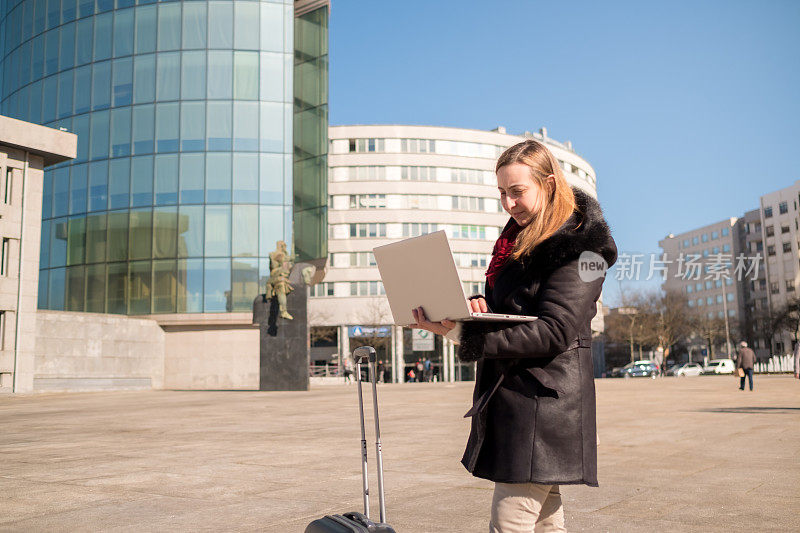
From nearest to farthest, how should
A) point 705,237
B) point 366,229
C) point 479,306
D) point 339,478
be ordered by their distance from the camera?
1. point 479,306
2. point 339,478
3. point 366,229
4. point 705,237

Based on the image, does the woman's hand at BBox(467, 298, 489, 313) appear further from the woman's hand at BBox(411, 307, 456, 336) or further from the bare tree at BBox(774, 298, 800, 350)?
A: the bare tree at BBox(774, 298, 800, 350)

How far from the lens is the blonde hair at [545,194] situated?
2580mm

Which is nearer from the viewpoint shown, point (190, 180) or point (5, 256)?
point (5, 256)

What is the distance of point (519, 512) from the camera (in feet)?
8.11

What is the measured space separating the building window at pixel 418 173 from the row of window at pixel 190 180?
1126 inches

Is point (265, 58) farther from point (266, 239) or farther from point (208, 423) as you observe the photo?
point (208, 423)

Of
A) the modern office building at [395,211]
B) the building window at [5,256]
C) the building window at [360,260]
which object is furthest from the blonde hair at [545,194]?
the building window at [360,260]

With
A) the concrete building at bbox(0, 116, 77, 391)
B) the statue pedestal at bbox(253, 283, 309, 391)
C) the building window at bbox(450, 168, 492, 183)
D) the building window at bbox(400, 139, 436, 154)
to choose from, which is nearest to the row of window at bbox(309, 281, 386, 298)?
the building window at bbox(450, 168, 492, 183)

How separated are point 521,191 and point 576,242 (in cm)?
28

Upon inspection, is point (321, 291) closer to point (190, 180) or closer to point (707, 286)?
point (190, 180)

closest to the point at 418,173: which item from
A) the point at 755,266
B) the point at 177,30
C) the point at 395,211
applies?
the point at 395,211

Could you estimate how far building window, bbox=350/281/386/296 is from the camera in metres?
68.2

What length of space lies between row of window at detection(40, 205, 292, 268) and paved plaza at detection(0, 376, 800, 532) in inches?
1168

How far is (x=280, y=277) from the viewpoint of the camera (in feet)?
104
